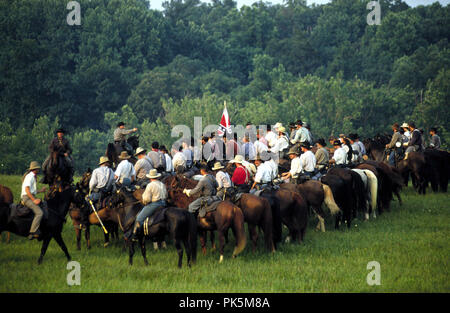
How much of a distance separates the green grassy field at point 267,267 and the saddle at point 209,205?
51.3 inches

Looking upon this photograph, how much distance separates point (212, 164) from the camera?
22859mm

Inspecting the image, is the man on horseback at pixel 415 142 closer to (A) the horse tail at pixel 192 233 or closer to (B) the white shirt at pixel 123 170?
(B) the white shirt at pixel 123 170

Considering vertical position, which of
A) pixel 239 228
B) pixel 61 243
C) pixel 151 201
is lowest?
pixel 61 243

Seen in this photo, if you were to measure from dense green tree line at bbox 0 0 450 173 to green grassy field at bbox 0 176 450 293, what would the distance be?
42507 millimetres

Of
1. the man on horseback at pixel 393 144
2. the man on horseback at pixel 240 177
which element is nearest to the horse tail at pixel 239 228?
the man on horseback at pixel 240 177

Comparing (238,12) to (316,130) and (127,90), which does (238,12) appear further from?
(316,130)

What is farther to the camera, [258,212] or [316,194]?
[316,194]

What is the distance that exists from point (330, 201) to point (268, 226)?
3.89 meters

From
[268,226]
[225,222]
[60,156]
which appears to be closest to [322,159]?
[268,226]

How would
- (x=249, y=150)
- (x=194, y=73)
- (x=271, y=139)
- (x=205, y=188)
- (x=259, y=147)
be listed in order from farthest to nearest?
(x=194, y=73)
(x=271, y=139)
(x=259, y=147)
(x=249, y=150)
(x=205, y=188)

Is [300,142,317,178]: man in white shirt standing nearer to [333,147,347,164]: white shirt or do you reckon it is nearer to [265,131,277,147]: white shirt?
[333,147,347,164]: white shirt

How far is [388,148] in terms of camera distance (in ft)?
97.5

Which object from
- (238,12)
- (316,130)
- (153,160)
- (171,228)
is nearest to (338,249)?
(171,228)

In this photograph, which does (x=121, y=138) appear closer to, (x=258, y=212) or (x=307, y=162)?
(x=307, y=162)
